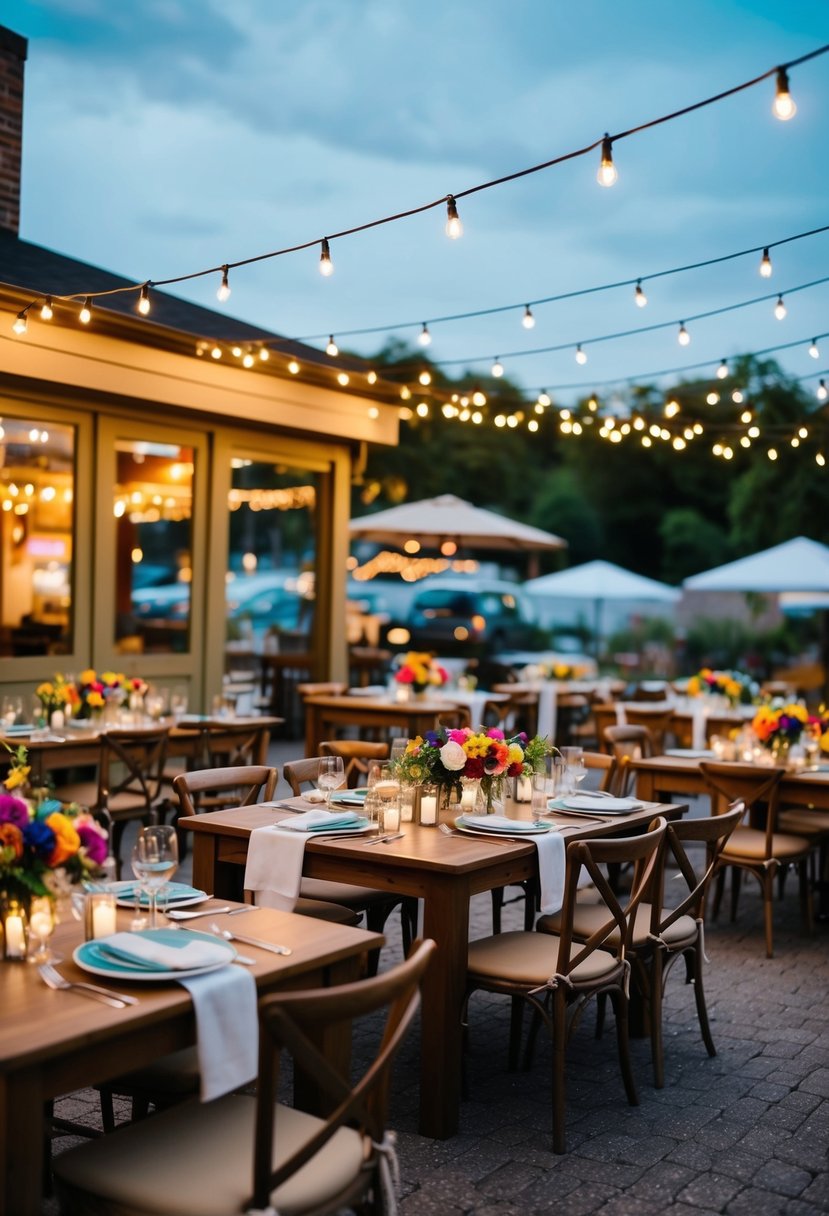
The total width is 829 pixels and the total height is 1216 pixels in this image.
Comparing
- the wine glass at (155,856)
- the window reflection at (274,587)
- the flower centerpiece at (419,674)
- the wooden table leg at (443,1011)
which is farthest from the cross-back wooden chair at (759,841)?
Result: the window reflection at (274,587)

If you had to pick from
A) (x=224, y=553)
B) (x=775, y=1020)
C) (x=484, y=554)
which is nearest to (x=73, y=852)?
(x=775, y=1020)

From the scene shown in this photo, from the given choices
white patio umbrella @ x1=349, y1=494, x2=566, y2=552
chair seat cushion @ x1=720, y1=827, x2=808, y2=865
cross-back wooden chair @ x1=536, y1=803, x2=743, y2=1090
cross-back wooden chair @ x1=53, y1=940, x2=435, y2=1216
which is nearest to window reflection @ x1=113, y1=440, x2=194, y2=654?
white patio umbrella @ x1=349, y1=494, x2=566, y2=552

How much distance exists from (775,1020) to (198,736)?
4.21 metres

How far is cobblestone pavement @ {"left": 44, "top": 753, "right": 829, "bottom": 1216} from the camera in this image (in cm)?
368

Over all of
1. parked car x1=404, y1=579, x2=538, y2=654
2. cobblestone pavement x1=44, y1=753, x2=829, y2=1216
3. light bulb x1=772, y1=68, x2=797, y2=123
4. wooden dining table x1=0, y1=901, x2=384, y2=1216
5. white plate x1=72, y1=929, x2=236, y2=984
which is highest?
light bulb x1=772, y1=68, x2=797, y2=123

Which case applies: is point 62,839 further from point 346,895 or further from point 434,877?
point 346,895

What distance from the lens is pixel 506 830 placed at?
4602 millimetres

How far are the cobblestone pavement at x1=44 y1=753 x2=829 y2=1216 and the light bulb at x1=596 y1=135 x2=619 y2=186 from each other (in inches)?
136

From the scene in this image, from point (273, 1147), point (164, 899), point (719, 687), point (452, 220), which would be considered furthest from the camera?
point (719, 687)

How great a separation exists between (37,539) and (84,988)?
8080 millimetres

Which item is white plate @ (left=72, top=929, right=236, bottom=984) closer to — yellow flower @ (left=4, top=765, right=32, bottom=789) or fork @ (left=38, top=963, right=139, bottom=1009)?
fork @ (left=38, top=963, right=139, bottom=1009)

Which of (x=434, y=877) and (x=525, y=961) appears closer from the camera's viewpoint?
(x=434, y=877)

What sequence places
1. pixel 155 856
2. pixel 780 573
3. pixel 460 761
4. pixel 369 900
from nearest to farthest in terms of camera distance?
pixel 155 856 < pixel 460 761 < pixel 369 900 < pixel 780 573

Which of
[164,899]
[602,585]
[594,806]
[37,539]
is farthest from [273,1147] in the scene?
[602,585]
